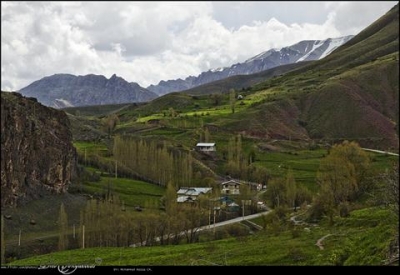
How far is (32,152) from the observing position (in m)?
49.8

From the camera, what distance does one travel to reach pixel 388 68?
111938 mm

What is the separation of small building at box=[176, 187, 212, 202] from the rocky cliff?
1584 cm

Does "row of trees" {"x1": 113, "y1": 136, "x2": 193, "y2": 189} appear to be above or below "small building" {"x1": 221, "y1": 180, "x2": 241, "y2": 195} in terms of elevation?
above

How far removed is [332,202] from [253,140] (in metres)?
55.4

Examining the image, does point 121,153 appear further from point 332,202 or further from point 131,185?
point 332,202

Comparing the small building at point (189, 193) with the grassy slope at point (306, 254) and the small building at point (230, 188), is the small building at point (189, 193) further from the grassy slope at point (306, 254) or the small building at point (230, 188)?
the grassy slope at point (306, 254)

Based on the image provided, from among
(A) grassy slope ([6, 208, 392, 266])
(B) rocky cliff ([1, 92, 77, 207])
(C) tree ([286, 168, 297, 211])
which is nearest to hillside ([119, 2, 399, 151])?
(C) tree ([286, 168, 297, 211])

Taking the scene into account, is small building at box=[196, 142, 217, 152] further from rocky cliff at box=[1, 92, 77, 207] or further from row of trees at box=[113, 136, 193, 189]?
rocky cliff at box=[1, 92, 77, 207]

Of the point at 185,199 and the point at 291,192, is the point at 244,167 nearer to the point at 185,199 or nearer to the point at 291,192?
the point at 291,192

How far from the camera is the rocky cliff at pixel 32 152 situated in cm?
4391

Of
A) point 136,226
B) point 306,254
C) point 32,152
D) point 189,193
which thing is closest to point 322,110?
point 189,193

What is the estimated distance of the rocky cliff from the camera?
144ft

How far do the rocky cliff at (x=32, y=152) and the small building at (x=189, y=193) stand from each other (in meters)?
15.8

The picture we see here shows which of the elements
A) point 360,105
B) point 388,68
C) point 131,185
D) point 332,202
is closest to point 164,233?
point 332,202
